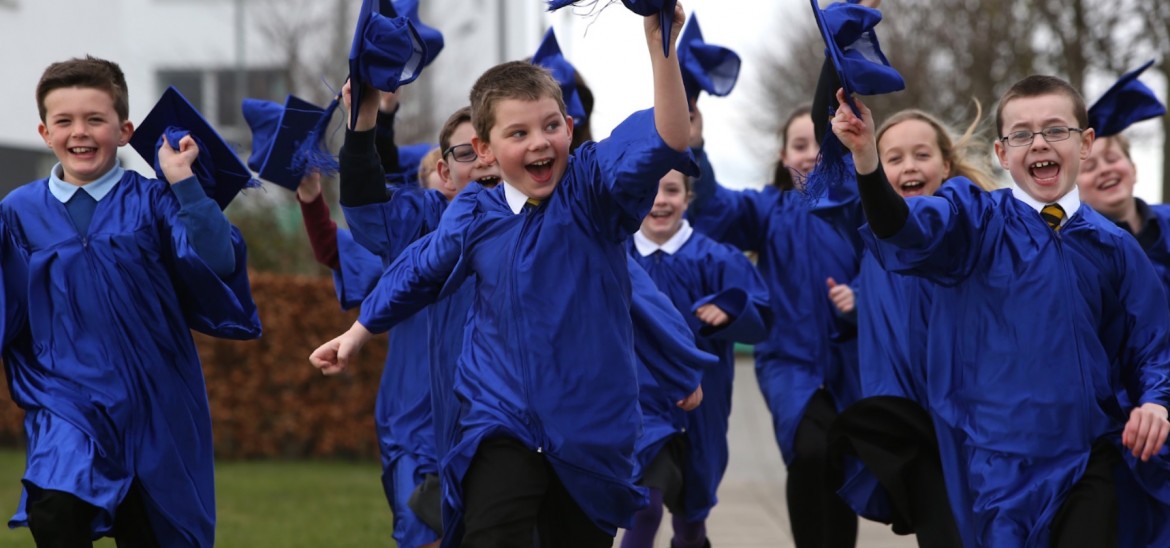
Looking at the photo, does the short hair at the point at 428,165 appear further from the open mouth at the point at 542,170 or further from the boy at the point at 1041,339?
the boy at the point at 1041,339

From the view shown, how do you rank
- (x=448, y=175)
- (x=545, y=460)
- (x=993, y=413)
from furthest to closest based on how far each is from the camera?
(x=448, y=175) < (x=993, y=413) < (x=545, y=460)

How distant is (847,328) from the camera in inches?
285

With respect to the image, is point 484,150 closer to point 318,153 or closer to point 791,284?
point 318,153

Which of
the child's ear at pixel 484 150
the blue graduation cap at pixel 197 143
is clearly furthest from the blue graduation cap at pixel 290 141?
the child's ear at pixel 484 150

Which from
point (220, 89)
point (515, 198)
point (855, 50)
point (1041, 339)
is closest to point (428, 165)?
point (515, 198)

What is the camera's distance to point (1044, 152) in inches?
210

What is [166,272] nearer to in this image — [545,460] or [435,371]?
[435,371]

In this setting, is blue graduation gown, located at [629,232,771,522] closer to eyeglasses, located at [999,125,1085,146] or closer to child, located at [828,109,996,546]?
child, located at [828,109,996,546]

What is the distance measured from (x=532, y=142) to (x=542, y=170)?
9 centimetres

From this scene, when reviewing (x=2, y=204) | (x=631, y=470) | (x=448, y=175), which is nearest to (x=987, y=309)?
(x=631, y=470)

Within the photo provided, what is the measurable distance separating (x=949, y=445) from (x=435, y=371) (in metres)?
1.64

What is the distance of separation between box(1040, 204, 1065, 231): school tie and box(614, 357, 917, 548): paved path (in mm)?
4349

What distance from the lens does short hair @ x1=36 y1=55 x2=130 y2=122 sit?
5621 millimetres

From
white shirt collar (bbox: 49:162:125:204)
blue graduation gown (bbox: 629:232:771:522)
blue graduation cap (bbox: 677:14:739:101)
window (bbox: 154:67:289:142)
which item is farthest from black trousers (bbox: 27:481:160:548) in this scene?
window (bbox: 154:67:289:142)
